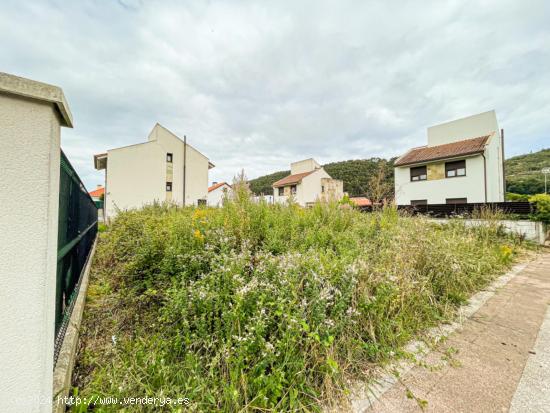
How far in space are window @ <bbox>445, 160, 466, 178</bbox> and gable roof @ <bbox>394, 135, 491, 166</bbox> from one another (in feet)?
2.00

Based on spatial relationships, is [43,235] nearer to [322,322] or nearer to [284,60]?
[322,322]

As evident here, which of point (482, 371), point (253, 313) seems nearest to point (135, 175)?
point (253, 313)

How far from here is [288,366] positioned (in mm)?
1479

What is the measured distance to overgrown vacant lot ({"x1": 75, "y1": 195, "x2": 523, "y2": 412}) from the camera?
137 cm

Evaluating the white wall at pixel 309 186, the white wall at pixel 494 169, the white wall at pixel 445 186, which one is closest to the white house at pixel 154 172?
the white wall at pixel 309 186

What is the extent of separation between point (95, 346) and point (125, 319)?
1.00 feet

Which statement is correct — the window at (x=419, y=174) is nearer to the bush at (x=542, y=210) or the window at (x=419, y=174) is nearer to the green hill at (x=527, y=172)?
the bush at (x=542, y=210)

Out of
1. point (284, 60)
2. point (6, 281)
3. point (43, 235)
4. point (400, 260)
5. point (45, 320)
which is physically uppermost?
→ point (284, 60)

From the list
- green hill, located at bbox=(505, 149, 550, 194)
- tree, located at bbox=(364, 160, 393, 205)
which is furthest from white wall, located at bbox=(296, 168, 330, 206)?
tree, located at bbox=(364, 160, 393, 205)

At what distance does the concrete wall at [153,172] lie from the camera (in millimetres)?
15352

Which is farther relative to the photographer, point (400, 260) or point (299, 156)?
point (299, 156)

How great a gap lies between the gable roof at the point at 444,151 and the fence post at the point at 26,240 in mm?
17477

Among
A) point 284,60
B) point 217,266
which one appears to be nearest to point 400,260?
point 217,266

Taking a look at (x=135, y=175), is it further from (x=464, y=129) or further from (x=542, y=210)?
(x=464, y=129)
